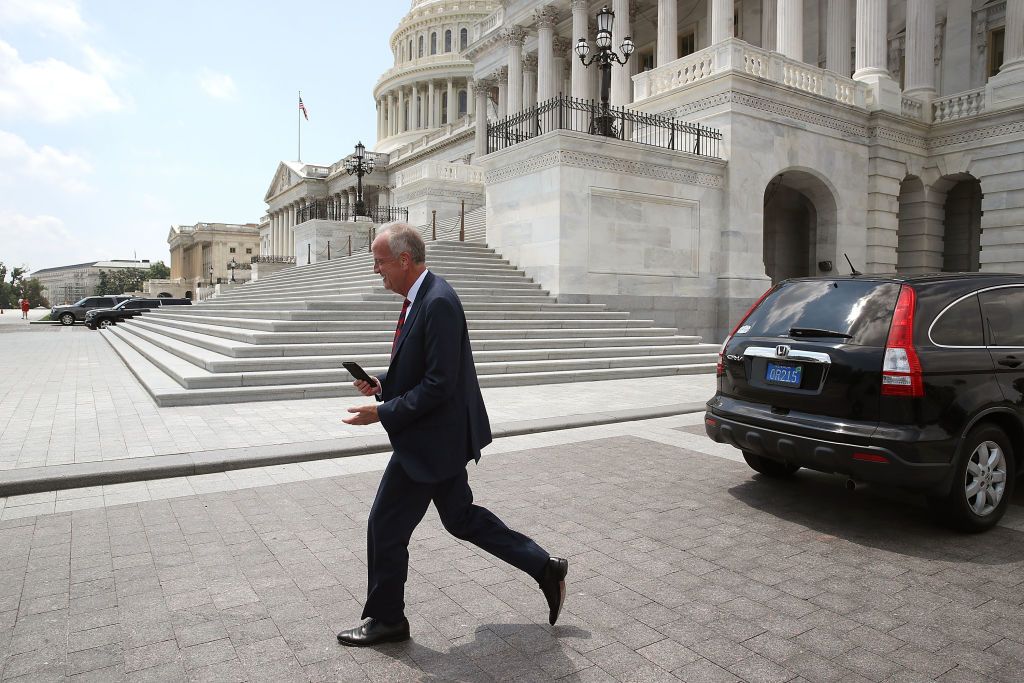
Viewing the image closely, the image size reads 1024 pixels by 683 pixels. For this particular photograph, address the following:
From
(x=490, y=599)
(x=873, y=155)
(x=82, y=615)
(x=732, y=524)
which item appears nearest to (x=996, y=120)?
(x=873, y=155)

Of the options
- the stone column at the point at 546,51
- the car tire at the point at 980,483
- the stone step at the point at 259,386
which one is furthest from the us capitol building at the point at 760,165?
the car tire at the point at 980,483

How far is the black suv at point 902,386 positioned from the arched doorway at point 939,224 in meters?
23.5

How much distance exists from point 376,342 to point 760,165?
44.4 ft

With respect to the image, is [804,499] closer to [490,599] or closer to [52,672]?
[490,599]

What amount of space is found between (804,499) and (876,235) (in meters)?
21.8

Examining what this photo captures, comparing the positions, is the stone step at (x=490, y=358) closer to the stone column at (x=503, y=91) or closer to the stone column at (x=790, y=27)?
the stone column at (x=790, y=27)

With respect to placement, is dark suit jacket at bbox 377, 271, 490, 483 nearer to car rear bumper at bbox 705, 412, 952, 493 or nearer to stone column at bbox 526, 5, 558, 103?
car rear bumper at bbox 705, 412, 952, 493

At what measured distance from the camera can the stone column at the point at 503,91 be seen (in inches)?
1697

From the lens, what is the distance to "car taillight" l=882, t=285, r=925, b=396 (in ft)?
15.3

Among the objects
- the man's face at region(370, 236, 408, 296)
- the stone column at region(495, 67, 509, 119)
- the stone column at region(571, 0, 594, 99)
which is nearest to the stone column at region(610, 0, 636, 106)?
the stone column at region(571, 0, 594, 99)

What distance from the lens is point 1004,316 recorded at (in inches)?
211

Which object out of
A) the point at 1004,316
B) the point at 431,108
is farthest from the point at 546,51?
the point at 431,108

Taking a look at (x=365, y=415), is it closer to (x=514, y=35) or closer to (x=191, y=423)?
(x=191, y=423)

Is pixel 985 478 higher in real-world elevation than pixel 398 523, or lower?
lower
